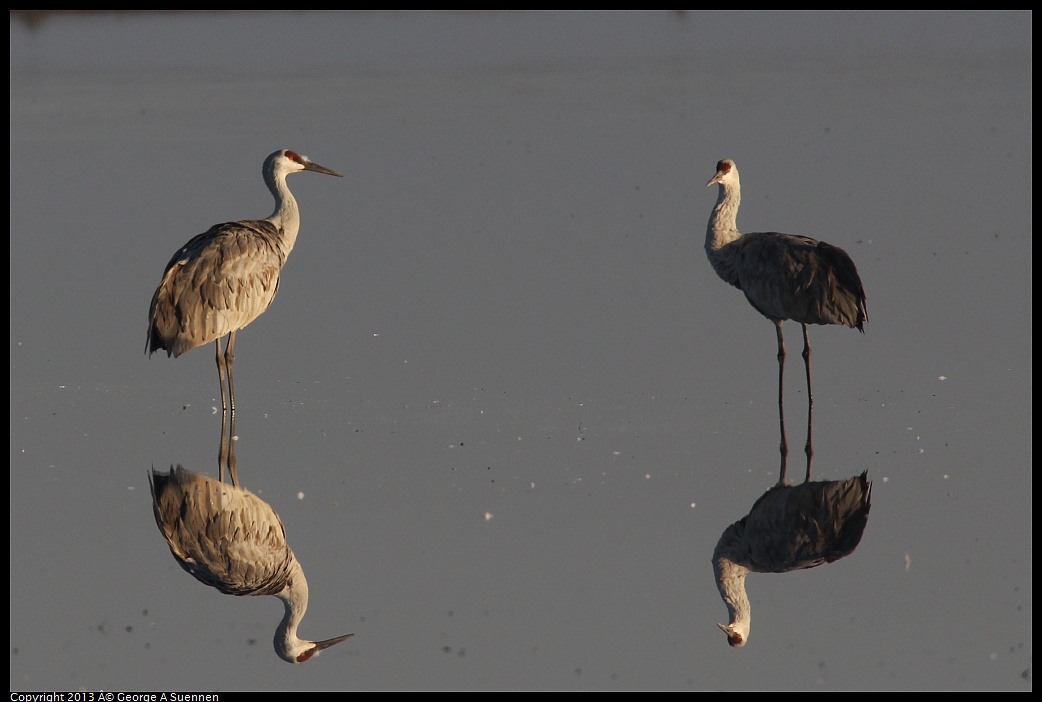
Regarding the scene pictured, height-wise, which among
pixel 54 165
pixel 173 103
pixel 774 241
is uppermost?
pixel 173 103

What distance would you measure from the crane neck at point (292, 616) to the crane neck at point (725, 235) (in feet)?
16.8

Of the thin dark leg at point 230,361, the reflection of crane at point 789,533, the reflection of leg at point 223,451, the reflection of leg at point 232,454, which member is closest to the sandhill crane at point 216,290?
the thin dark leg at point 230,361

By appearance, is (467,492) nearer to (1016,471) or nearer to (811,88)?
(1016,471)

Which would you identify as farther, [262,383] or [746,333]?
[746,333]

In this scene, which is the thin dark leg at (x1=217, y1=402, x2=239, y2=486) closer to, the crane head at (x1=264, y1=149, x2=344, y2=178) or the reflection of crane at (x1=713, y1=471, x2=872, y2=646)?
the crane head at (x1=264, y1=149, x2=344, y2=178)

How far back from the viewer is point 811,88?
2533cm

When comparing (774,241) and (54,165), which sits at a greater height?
(54,165)

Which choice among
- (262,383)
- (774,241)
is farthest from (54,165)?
(774,241)

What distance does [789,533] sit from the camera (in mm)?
8656

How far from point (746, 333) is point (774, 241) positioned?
1.08 metres

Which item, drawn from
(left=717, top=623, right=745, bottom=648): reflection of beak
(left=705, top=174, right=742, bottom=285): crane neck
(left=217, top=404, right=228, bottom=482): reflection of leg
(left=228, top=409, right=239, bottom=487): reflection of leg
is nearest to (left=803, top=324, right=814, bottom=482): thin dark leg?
(left=705, top=174, right=742, bottom=285): crane neck

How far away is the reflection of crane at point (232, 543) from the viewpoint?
25.8ft

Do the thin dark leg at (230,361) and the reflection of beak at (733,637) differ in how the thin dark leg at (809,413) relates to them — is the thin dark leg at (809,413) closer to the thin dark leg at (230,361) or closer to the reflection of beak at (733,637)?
the reflection of beak at (733,637)

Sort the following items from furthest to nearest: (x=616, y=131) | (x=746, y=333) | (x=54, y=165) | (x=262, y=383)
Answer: (x=616, y=131)
(x=54, y=165)
(x=746, y=333)
(x=262, y=383)
